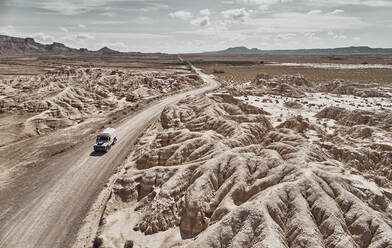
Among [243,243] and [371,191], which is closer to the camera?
[243,243]

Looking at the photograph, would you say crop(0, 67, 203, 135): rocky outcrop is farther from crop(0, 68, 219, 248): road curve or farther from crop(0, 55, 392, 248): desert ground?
crop(0, 68, 219, 248): road curve

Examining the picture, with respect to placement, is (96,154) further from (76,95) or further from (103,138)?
(76,95)

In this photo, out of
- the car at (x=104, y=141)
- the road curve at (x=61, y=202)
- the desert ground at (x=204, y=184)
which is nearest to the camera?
the desert ground at (x=204, y=184)

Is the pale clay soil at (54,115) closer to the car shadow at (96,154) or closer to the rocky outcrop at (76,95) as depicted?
the rocky outcrop at (76,95)

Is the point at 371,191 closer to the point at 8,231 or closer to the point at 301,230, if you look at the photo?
the point at 301,230

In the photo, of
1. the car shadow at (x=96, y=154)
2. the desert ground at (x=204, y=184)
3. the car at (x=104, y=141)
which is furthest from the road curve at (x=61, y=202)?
the car at (x=104, y=141)

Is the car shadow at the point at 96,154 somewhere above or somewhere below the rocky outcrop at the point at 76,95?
below

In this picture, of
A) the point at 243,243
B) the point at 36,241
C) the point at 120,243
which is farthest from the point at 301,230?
the point at 36,241

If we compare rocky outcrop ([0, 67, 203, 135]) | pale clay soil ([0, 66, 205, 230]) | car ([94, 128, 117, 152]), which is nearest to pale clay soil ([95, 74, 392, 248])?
car ([94, 128, 117, 152])

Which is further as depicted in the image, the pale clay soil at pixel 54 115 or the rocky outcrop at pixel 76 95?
the rocky outcrop at pixel 76 95
